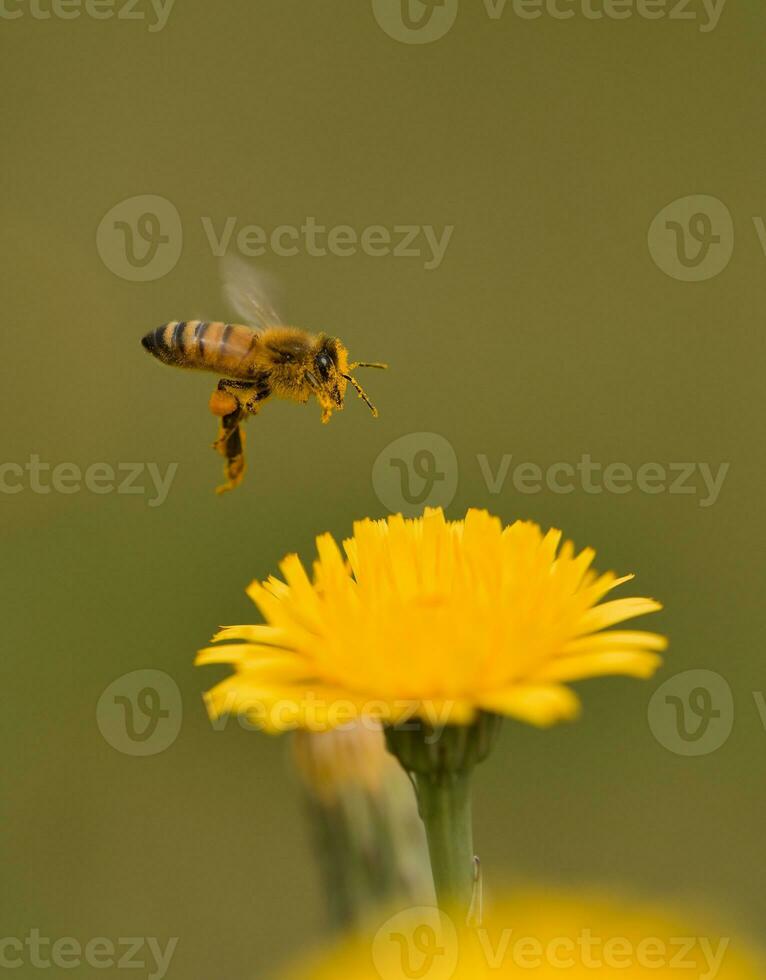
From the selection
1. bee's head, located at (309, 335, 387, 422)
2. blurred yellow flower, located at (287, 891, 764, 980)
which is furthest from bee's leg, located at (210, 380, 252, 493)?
blurred yellow flower, located at (287, 891, 764, 980)

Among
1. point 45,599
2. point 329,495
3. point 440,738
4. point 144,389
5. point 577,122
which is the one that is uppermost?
point 577,122

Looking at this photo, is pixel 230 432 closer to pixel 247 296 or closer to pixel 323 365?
pixel 323 365

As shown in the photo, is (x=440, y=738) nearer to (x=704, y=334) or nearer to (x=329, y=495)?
(x=329, y=495)

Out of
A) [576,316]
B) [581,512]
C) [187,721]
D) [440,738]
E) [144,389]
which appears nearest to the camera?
[440,738]

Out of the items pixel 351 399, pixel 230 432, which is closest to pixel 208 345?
pixel 230 432

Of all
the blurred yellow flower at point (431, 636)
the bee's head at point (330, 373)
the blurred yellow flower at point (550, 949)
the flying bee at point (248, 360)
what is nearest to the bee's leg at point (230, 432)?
the flying bee at point (248, 360)

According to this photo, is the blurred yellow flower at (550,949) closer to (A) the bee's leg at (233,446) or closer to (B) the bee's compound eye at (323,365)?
(A) the bee's leg at (233,446)

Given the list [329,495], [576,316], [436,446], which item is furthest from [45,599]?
[576,316]
